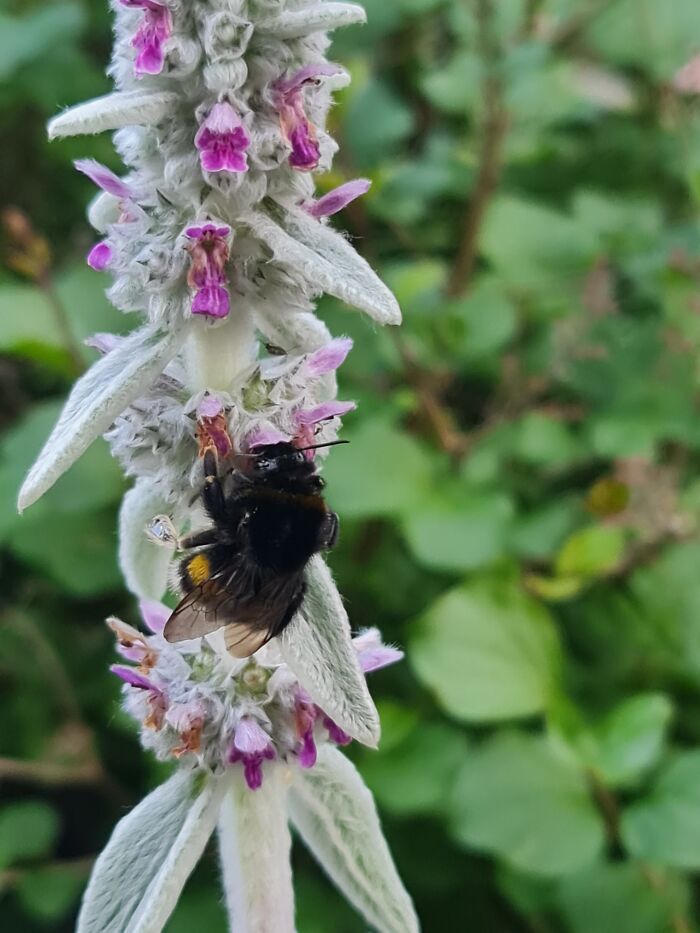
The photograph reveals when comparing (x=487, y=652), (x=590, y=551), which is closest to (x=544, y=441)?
(x=590, y=551)

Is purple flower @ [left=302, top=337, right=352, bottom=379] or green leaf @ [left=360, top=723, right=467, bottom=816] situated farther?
green leaf @ [left=360, top=723, right=467, bottom=816]

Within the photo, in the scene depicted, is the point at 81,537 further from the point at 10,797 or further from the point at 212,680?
the point at 212,680

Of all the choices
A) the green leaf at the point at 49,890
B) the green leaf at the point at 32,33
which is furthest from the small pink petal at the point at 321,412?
the green leaf at the point at 32,33

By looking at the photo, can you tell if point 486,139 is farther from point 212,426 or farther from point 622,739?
point 212,426

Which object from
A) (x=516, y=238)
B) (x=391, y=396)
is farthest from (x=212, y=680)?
(x=516, y=238)

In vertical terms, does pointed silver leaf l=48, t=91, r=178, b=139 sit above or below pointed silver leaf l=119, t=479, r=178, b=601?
above

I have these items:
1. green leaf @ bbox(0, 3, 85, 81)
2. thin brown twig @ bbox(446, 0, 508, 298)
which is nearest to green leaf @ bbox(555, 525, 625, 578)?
thin brown twig @ bbox(446, 0, 508, 298)

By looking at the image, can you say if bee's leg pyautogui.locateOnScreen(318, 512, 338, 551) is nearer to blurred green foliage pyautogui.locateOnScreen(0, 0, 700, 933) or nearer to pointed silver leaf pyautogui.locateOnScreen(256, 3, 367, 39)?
pointed silver leaf pyautogui.locateOnScreen(256, 3, 367, 39)
